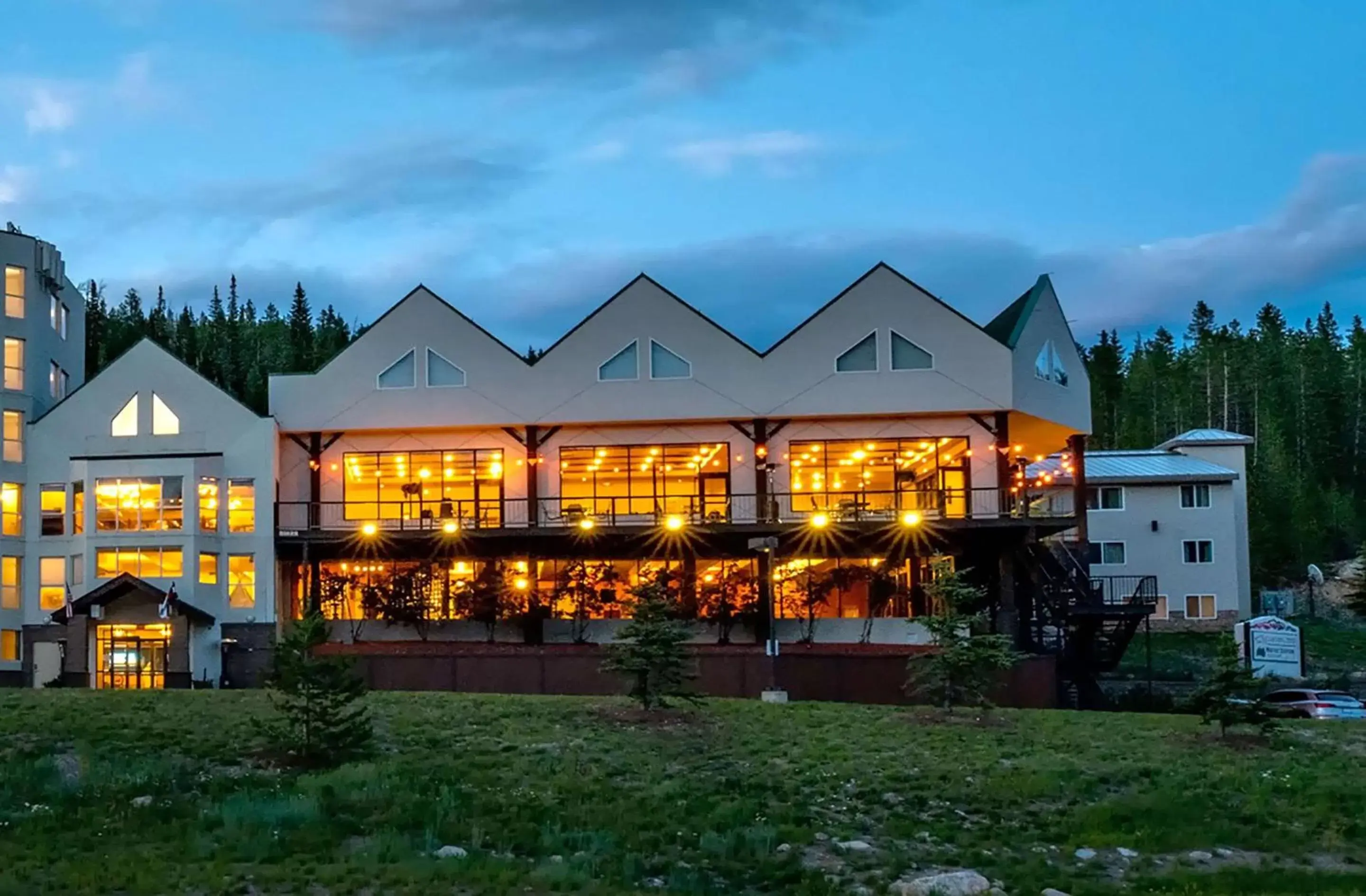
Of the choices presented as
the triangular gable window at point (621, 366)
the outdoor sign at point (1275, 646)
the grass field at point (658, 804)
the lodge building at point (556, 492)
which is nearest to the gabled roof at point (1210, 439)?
the outdoor sign at point (1275, 646)

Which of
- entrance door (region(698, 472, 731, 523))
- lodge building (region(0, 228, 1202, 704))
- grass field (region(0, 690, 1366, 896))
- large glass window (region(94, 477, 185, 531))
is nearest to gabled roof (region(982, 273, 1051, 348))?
lodge building (region(0, 228, 1202, 704))

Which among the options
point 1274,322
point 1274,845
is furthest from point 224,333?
point 1274,845

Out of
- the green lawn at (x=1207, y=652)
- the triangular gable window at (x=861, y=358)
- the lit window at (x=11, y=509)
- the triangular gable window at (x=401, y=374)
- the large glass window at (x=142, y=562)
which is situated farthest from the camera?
the green lawn at (x=1207, y=652)

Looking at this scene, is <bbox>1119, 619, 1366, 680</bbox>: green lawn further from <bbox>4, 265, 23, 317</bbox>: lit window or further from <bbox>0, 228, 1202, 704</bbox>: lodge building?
<bbox>4, 265, 23, 317</bbox>: lit window

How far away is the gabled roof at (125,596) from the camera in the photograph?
128 feet

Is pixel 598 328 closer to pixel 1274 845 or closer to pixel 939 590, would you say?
pixel 939 590

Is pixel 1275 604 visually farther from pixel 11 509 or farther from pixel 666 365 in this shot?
pixel 11 509

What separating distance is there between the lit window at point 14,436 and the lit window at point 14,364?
2.66ft

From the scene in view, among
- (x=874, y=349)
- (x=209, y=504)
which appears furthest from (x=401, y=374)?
(x=874, y=349)

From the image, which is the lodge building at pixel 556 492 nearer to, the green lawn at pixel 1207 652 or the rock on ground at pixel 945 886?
the green lawn at pixel 1207 652

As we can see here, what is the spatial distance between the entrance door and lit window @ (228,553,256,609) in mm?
13269

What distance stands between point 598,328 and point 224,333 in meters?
102

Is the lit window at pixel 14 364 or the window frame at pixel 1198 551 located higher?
the lit window at pixel 14 364

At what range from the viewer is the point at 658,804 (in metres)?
19.5
